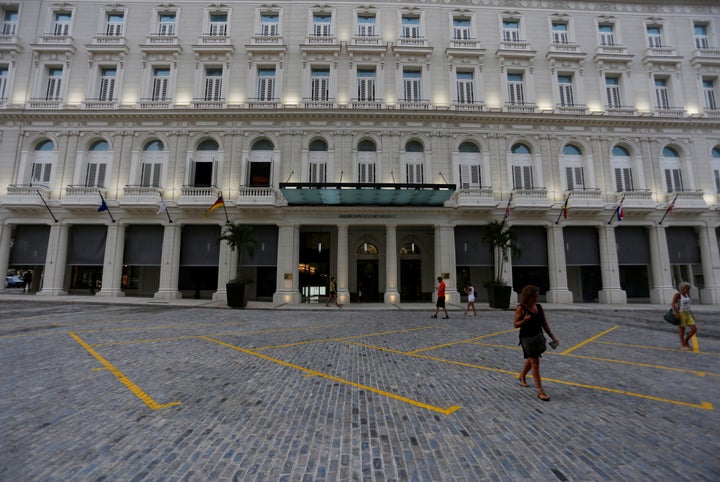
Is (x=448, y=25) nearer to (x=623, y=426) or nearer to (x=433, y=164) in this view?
(x=433, y=164)

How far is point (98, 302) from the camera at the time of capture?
19.4 metres

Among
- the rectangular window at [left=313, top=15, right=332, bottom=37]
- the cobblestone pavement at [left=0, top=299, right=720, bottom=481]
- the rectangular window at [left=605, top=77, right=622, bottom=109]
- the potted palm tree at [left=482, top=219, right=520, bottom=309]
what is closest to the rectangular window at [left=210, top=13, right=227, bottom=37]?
the rectangular window at [left=313, top=15, right=332, bottom=37]

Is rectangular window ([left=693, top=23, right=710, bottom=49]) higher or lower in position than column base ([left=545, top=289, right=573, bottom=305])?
higher

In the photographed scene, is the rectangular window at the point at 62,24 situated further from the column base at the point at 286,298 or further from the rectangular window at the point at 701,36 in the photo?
the rectangular window at the point at 701,36

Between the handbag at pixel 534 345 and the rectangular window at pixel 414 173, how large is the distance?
1915 cm

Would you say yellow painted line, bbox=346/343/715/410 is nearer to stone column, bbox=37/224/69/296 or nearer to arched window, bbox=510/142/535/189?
arched window, bbox=510/142/535/189

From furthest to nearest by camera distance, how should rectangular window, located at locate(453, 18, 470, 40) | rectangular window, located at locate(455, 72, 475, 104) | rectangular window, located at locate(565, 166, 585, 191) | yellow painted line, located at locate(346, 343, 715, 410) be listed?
rectangular window, located at locate(453, 18, 470, 40)
rectangular window, located at locate(455, 72, 475, 104)
rectangular window, located at locate(565, 166, 585, 191)
yellow painted line, located at locate(346, 343, 715, 410)

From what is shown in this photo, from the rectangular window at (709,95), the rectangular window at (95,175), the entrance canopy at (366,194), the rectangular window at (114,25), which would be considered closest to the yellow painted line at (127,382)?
the entrance canopy at (366,194)

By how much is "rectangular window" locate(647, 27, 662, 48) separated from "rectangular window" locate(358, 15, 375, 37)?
23439 millimetres

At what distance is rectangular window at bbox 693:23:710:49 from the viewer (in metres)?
26.2

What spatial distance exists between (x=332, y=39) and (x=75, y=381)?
2660 centimetres

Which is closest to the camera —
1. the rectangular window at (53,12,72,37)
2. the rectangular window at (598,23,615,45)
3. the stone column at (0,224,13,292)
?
the stone column at (0,224,13,292)

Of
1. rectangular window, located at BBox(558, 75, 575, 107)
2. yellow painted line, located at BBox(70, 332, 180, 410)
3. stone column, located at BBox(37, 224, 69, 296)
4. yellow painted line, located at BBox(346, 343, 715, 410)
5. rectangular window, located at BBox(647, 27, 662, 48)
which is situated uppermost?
rectangular window, located at BBox(647, 27, 662, 48)

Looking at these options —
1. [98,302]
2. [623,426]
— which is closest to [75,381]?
[623,426]
